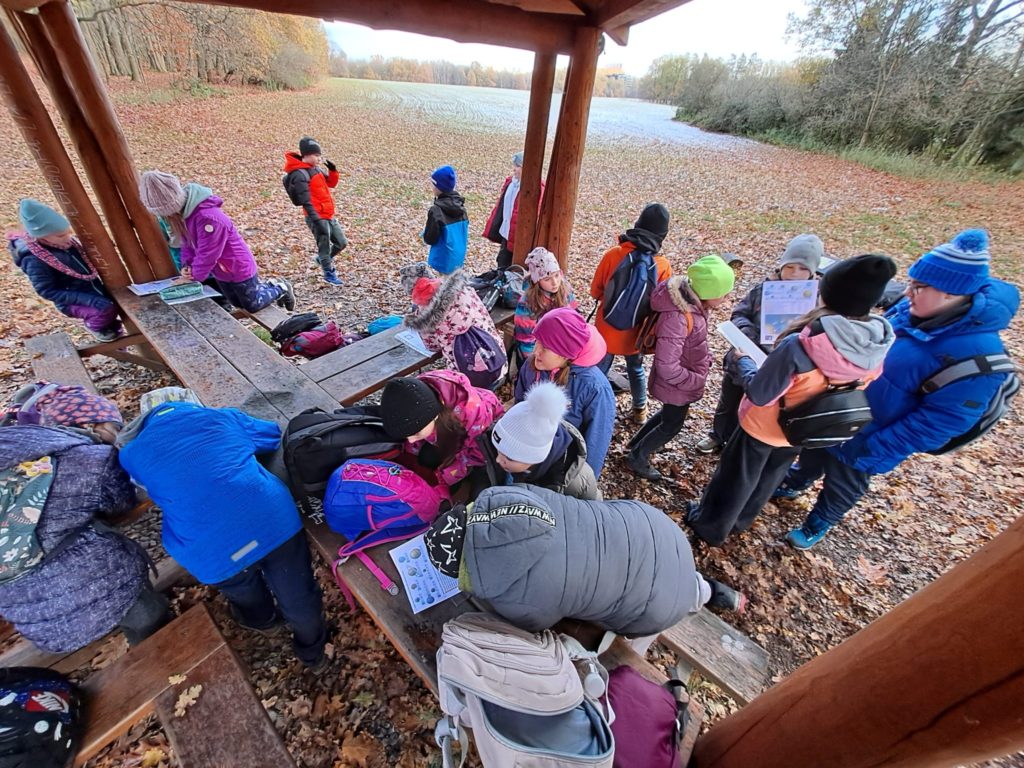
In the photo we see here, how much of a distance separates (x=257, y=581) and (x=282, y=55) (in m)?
31.8

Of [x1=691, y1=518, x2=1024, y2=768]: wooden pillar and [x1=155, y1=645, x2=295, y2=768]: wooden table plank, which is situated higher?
[x1=691, y1=518, x2=1024, y2=768]: wooden pillar

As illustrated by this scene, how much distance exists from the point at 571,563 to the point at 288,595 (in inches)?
63.6

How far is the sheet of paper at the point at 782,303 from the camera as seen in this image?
10.2ft

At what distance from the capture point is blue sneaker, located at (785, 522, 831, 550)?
10.2ft

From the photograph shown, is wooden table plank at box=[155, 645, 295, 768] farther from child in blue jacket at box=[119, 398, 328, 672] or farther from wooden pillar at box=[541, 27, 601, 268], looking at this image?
wooden pillar at box=[541, 27, 601, 268]

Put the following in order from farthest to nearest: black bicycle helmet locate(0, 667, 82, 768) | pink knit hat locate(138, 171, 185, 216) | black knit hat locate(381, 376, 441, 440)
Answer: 1. pink knit hat locate(138, 171, 185, 216)
2. black knit hat locate(381, 376, 441, 440)
3. black bicycle helmet locate(0, 667, 82, 768)

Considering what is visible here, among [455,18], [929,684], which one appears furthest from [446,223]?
[929,684]

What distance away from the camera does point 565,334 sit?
2500 mm

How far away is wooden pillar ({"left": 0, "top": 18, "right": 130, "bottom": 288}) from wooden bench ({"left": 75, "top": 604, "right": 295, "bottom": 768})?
12.4 feet

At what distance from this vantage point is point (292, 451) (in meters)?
2.11

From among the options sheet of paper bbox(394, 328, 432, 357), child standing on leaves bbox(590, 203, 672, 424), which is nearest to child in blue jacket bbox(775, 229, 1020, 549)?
child standing on leaves bbox(590, 203, 672, 424)

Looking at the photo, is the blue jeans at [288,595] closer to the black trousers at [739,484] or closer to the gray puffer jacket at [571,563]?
the gray puffer jacket at [571,563]

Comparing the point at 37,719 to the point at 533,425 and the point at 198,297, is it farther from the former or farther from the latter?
the point at 198,297

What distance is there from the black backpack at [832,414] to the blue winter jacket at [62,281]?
5749mm
